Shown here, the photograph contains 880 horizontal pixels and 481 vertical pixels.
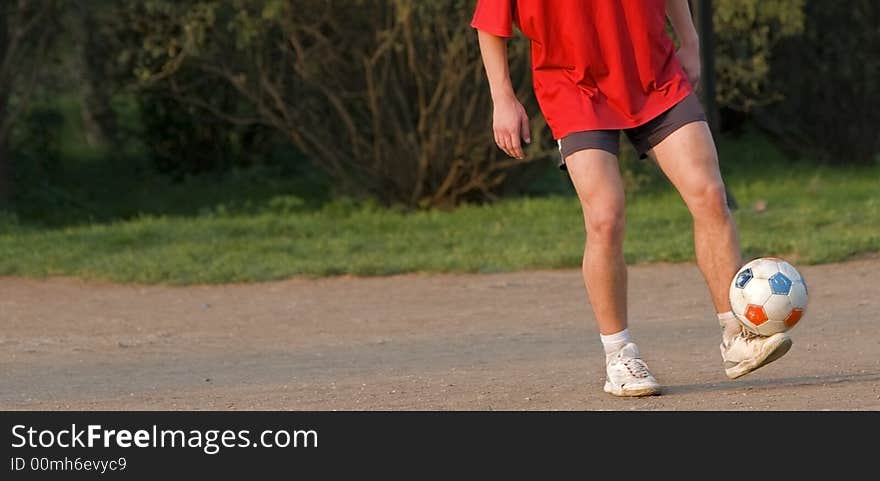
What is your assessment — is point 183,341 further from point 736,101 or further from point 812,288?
point 736,101

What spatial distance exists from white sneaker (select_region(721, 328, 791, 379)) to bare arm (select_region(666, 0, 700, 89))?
3.17ft

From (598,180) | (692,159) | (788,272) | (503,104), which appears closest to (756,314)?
(788,272)

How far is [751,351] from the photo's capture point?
5586 millimetres

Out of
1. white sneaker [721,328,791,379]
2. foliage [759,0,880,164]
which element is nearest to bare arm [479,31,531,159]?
white sneaker [721,328,791,379]

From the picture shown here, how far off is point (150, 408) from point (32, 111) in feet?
43.5

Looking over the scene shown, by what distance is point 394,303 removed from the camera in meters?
9.52

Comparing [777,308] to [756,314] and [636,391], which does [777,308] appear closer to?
[756,314]

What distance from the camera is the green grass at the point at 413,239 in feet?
34.9

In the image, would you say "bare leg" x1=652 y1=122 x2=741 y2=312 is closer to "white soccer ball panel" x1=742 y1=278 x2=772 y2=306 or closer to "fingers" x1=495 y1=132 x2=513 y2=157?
"white soccer ball panel" x1=742 y1=278 x2=772 y2=306

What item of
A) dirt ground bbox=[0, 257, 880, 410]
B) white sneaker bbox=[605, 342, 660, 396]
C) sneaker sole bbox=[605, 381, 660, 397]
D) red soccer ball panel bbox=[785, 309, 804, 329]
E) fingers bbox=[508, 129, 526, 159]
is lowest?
dirt ground bbox=[0, 257, 880, 410]

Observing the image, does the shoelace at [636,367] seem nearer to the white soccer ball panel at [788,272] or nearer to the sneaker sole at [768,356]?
the sneaker sole at [768,356]

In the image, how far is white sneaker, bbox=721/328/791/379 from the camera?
5508 millimetres

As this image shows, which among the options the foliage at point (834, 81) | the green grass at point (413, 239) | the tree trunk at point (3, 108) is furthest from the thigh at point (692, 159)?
the foliage at point (834, 81)

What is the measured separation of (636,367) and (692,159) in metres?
0.79
